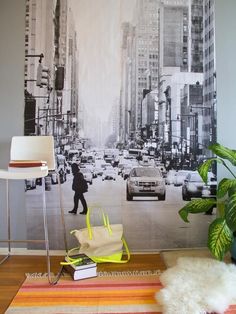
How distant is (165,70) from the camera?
2709 mm

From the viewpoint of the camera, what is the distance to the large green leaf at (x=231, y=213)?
201cm

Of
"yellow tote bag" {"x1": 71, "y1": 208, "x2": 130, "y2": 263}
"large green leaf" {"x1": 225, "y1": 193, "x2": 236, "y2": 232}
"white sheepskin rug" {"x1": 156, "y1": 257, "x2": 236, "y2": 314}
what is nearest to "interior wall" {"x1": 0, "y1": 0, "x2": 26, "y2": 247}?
"yellow tote bag" {"x1": 71, "y1": 208, "x2": 130, "y2": 263}

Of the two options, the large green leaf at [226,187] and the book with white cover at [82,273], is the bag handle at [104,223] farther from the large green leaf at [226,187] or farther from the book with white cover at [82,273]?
the large green leaf at [226,187]

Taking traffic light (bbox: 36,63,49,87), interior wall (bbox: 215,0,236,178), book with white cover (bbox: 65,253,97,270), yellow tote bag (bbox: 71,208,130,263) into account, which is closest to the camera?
book with white cover (bbox: 65,253,97,270)

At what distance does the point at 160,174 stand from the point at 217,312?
4.26ft

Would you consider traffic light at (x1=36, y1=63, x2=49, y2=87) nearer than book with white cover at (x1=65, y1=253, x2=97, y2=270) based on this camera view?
No

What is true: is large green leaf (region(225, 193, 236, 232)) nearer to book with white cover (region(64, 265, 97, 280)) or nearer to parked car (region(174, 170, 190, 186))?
parked car (region(174, 170, 190, 186))

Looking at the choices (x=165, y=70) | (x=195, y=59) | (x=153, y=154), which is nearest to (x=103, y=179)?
(x=153, y=154)

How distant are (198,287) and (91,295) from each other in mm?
666

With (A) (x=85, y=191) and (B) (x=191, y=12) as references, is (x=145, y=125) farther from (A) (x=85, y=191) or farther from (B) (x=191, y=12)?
(B) (x=191, y=12)

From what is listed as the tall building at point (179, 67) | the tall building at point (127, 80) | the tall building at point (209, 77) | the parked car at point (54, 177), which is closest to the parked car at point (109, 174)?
the tall building at point (127, 80)

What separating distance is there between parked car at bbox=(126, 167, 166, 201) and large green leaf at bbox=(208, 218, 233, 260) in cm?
70

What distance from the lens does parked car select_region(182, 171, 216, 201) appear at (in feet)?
9.00

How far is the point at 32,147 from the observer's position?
251 centimetres
